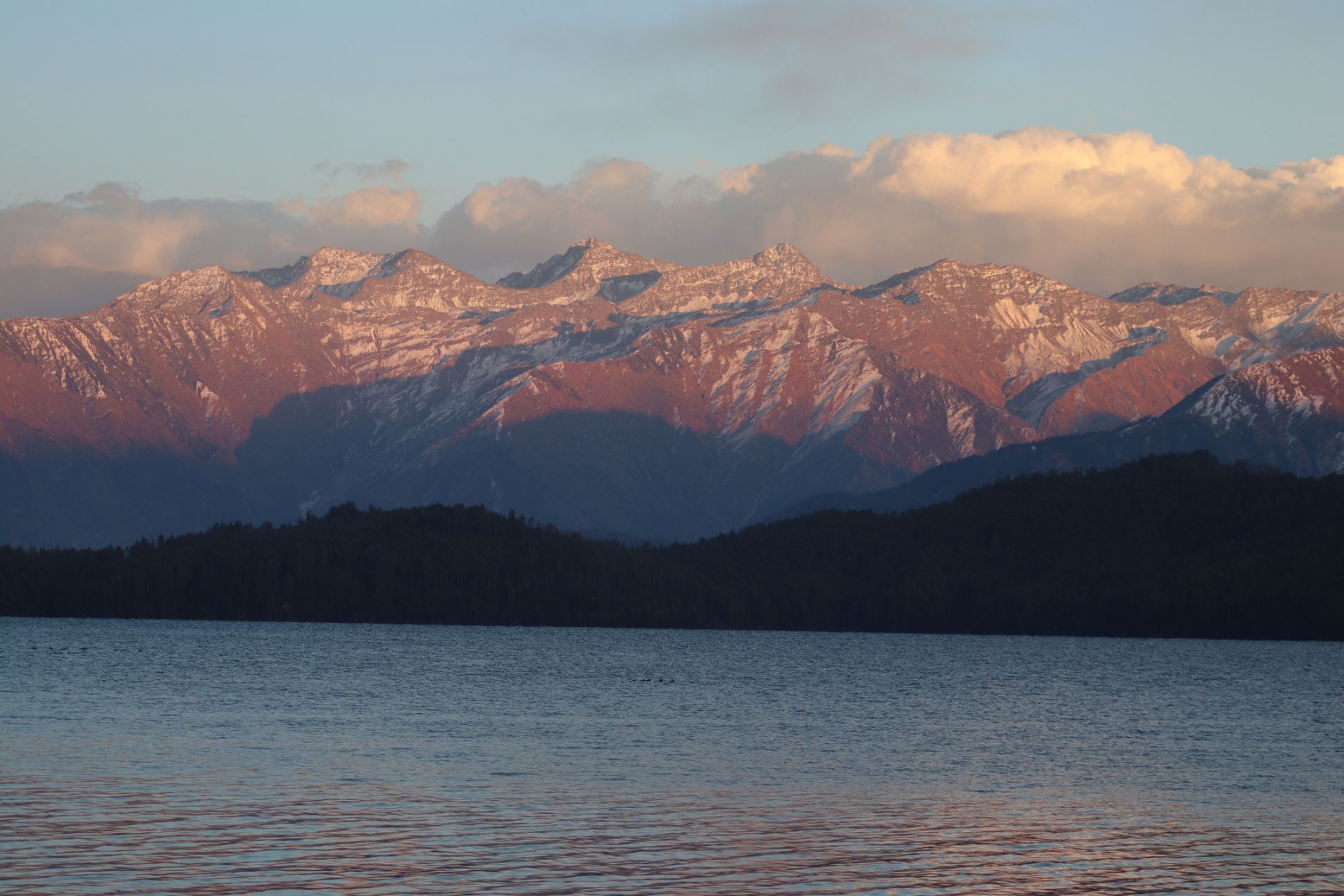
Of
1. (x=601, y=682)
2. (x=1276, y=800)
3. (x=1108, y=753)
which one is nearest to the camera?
(x=1276, y=800)

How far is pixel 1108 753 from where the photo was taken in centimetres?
11556

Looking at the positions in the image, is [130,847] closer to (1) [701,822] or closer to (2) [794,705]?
(1) [701,822]

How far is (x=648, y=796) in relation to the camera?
8506cm

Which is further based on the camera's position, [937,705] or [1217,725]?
[937,705]

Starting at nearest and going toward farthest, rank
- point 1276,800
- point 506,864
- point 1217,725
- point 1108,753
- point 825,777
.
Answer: point 506,864 < point 1276,800 < point 825,777 < point 1108,753 < point 1217,725

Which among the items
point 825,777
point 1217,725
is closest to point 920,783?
point 825,777

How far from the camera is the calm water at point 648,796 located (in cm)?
6281

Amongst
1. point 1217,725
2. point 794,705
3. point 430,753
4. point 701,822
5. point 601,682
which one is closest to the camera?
point 701,822

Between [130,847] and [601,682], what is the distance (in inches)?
5017

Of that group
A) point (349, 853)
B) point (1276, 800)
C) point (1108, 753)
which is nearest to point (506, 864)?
point (349, 853)

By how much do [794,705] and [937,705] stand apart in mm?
14285

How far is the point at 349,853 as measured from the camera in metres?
65.2

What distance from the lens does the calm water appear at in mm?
62812

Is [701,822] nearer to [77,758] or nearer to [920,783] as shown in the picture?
[920,783]
